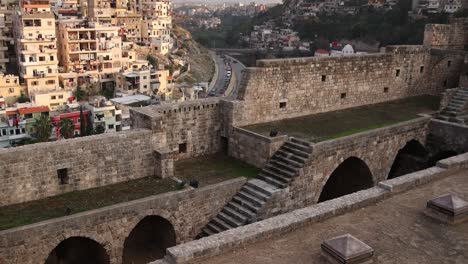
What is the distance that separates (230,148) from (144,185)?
413cm

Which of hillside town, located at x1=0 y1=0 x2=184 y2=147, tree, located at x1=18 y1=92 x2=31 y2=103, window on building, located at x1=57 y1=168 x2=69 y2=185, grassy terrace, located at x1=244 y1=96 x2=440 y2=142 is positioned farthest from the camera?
tree, located at x1=18 y1=92 x2=31 y2=103

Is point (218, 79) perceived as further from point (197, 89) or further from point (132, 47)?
point (197, 89)

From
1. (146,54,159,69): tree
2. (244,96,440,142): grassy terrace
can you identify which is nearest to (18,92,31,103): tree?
(146,54,159,69): tree

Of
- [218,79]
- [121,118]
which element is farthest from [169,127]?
[218,79]

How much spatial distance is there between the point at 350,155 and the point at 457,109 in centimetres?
694

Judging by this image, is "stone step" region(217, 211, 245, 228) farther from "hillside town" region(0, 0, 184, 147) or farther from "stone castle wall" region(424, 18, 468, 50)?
"hillside town" region(0, 0, 184, 147)

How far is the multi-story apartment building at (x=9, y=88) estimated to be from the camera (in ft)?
195

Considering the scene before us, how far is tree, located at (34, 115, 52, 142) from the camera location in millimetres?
46375

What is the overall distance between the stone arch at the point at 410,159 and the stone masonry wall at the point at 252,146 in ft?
20.7

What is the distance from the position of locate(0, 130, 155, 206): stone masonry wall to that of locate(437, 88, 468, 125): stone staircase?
43.2 feet

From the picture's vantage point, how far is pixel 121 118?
53719 mm

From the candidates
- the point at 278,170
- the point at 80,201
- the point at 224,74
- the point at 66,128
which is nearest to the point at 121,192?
the point at 80,201

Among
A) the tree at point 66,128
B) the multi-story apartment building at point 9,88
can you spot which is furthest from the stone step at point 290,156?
the multi-story apartment building at point 9,88

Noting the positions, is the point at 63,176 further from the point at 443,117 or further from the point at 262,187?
the point at 443,117
